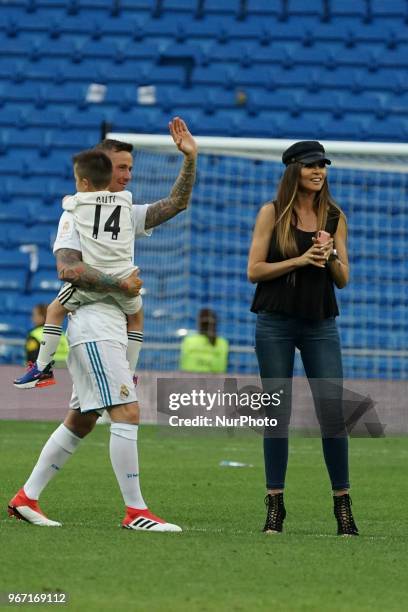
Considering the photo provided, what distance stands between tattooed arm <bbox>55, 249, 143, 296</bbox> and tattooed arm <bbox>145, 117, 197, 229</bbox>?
43 cm

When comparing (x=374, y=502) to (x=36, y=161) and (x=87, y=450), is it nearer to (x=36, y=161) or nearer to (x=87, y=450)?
(x=87, y=450)

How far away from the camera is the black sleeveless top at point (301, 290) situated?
6.51 m

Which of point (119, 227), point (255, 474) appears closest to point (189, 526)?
point (119, 227)

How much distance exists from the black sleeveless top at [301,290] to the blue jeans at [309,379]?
59mm

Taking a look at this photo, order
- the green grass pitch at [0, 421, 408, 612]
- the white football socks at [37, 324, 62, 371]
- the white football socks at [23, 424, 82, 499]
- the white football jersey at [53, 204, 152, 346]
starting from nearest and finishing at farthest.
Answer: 1. the green grass pitch at [0, 421, 408, 612]
2. the white football jersey at [53, 204, 152, 346]
3. the white football socks at [23, 424, 82, 499]
4. the white football socks at [37, 324, 62, 371]

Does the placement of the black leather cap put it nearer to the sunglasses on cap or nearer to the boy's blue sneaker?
the sunglasses on cap

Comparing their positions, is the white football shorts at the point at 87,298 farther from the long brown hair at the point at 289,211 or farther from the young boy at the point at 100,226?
the long brown hair at the point at 289,211

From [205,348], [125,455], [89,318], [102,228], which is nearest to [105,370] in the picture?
[89,318]

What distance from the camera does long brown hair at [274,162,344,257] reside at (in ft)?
21.4

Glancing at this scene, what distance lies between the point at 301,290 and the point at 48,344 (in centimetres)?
126

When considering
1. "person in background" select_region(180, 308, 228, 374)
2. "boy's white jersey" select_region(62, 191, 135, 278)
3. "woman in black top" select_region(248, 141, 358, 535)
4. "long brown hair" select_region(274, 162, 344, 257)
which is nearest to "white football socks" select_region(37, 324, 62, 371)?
"boy's white jersey" select_region(62, 191, 135, 278)

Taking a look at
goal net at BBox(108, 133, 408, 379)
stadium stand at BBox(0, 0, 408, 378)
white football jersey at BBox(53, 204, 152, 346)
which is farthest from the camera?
stadium stand at BBox(0, 0, 408, 378)

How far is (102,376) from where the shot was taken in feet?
21.0

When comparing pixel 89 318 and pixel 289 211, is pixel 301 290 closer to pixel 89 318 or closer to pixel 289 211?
pixel 289 211
